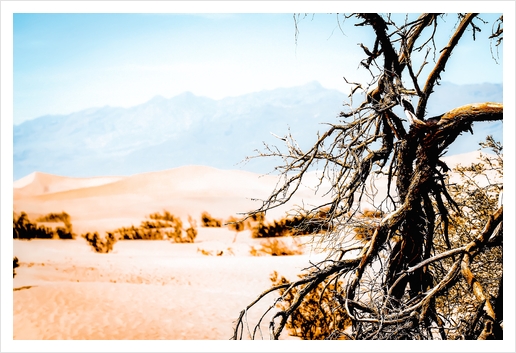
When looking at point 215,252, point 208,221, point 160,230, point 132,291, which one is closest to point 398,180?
point 132,291

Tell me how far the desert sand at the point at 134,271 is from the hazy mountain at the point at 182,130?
0.30m

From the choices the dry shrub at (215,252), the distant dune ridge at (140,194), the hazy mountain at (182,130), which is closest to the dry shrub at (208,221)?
the distant dune ridge at (140,194)

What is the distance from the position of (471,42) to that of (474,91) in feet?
1.31

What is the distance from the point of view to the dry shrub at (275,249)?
27.9 feet

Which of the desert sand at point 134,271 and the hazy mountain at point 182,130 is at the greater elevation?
the hazy mountain at point 182,130

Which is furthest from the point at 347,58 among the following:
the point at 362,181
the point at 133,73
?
the point at 133,73

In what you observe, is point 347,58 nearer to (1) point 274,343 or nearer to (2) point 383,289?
(2) point 383,289

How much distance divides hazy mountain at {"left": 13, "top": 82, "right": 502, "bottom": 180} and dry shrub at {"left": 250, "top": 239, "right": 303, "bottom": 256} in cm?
331

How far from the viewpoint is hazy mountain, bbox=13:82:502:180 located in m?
4.66

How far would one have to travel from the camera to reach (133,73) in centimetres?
477

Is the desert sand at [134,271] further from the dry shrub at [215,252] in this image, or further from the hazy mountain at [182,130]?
the hazy mountain at [182,130]

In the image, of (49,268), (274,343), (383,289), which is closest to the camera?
(383,289)

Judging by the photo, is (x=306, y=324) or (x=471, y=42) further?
(x=306, y=324)

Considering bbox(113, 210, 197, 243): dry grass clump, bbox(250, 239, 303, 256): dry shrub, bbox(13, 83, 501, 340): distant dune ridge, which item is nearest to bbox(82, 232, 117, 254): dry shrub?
bbox(113, 210, 197, 243): dry grass clump
